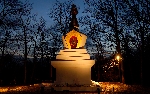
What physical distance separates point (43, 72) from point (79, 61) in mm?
22891

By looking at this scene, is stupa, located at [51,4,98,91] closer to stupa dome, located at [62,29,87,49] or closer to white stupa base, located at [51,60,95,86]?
white stupa base, located at [51,60,95,86]

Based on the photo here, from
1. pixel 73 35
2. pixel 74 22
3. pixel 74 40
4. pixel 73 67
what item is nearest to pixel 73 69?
pixel 73 67

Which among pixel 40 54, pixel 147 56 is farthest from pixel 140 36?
pixel 40 54

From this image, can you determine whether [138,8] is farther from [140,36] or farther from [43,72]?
[43,72]

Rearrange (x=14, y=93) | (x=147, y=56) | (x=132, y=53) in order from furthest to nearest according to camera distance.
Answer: (x=132, y=53), (x=147, y=56), (x=14, y=93)

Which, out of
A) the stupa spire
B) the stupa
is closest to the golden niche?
the stupa spire

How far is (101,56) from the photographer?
33.6m

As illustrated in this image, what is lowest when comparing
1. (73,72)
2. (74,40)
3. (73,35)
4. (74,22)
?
(73,72)

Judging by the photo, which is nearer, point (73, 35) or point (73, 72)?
point (73, 72)

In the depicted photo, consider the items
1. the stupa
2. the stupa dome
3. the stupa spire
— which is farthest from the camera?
the stupa spire

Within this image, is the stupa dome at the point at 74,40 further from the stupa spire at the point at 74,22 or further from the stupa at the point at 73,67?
the stupa at the point at 73,67

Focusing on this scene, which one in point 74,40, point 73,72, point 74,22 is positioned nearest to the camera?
point 73,72

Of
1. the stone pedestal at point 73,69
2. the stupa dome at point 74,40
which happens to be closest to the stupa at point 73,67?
the stone pedestal at point 73,69

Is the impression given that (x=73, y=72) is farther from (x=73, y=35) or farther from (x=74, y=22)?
(x=74, y=22)
